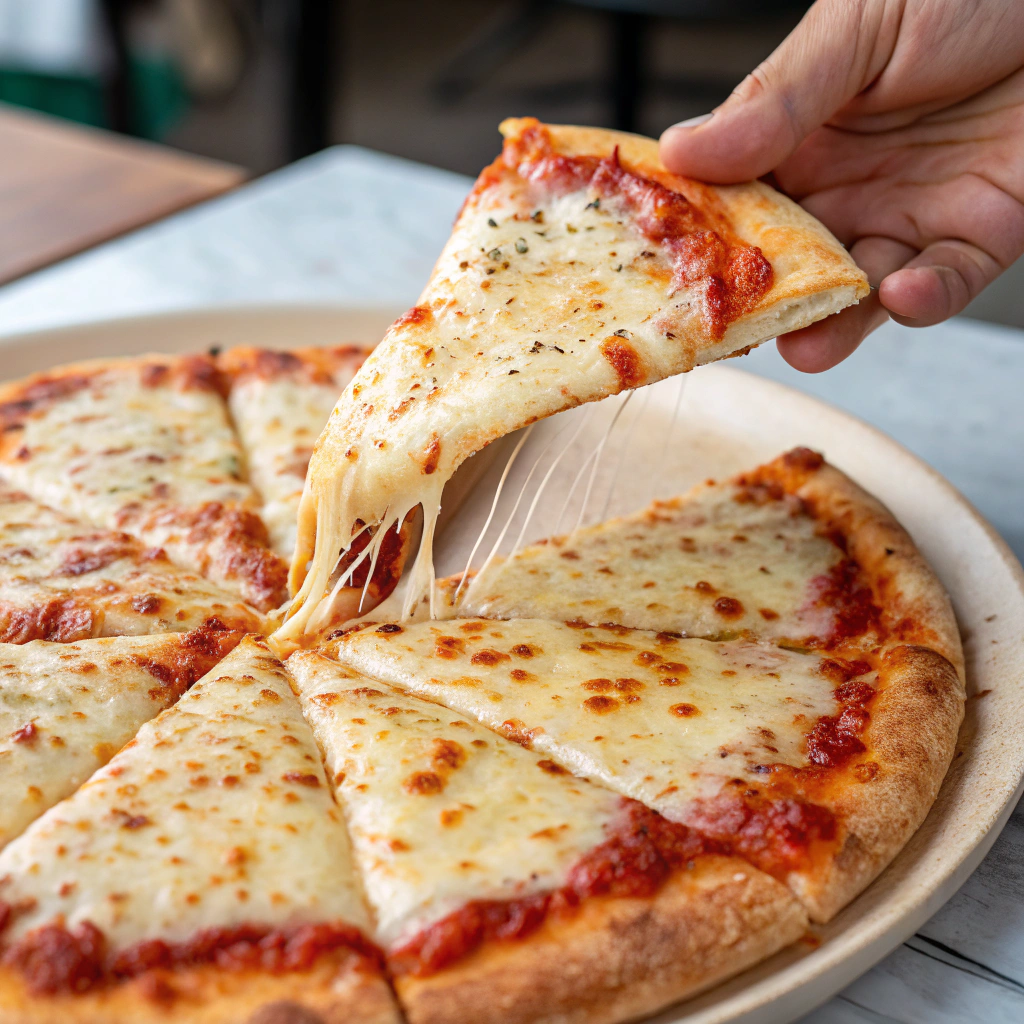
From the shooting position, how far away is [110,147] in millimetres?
6492

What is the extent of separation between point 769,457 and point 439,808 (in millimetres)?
2008

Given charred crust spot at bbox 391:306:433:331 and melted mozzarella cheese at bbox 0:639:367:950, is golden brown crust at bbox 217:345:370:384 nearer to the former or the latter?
charred crust spot at bbox 391:306:433:331

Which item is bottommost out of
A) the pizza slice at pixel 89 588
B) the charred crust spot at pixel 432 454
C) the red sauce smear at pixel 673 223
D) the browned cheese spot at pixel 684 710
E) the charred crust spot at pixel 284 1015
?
the pizza slice at pixel 89 588

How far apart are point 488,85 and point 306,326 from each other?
324 inches

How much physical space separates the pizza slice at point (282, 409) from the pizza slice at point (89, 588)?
33 centimetres

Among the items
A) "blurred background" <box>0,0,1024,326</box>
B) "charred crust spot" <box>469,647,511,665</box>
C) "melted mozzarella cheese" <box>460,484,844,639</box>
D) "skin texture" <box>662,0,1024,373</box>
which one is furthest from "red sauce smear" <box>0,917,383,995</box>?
"blurred background" <box>0,0,1024,326</box>

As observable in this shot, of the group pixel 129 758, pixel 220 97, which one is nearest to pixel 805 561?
pixel 129 758

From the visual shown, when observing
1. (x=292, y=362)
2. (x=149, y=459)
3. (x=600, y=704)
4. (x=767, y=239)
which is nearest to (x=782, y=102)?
(x=767, y=239)

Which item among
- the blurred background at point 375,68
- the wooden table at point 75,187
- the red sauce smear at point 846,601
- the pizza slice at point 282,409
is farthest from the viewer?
the blurred background at point 375,68

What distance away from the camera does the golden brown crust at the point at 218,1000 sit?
1855mm

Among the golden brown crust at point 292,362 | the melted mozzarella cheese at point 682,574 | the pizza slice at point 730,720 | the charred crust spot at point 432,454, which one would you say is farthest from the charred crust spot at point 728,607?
the golden brown crust at point 292,362

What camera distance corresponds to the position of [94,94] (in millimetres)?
9688

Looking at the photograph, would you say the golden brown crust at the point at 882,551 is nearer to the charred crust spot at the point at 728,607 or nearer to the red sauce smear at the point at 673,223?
the charred crust spot at the point at 728,607

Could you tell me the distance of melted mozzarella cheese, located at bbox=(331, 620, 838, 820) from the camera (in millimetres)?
2418
